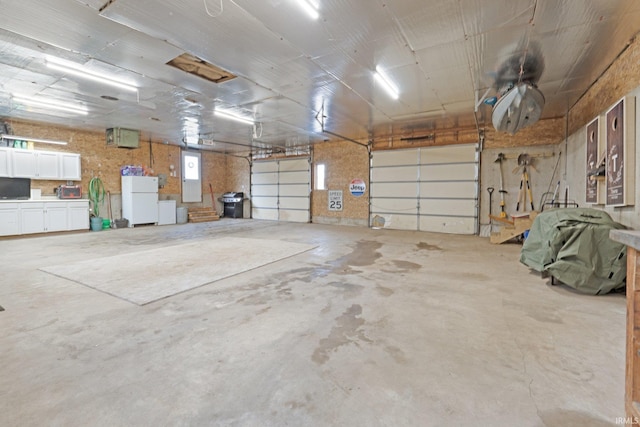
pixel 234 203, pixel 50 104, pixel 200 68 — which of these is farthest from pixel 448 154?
pixel 50 104

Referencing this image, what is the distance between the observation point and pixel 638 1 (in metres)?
2.85

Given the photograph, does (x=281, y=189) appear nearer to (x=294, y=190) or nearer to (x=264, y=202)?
(x=294, y=190)

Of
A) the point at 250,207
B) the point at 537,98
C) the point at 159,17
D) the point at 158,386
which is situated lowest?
the point at 158,386

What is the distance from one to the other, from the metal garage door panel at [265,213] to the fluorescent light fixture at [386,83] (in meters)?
8.04

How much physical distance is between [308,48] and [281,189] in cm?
872

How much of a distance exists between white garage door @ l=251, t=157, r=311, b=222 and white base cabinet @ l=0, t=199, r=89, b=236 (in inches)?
243

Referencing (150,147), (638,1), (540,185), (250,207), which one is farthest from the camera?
(250,207)

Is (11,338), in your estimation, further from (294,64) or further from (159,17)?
(294,64)

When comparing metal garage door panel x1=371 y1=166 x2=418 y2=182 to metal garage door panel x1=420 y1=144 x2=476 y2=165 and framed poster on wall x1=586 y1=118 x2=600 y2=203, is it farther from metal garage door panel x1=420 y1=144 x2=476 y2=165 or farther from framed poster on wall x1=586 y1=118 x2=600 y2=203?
framed poster on wall x1=586 y1=118 x2=600 y2=203

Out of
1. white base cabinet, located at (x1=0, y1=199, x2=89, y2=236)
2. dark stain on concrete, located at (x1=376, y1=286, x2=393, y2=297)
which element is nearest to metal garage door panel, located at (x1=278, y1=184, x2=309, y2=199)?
white base cabinet, located at (x1=0, y1=199, x2=89, y2=236)

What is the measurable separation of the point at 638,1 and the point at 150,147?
40.9 feet

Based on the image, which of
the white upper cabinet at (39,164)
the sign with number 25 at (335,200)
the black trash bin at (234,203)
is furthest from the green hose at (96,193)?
the sign with number 25 at (335,200)

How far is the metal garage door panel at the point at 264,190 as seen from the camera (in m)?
12.5

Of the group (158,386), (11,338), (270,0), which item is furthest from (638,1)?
(11,338)
